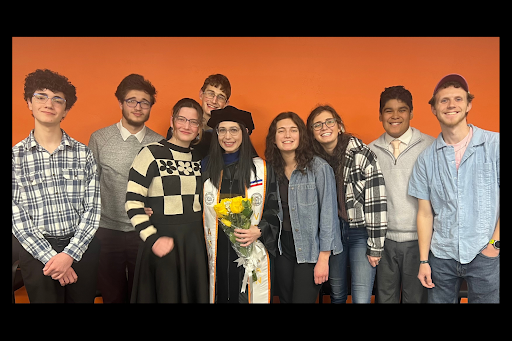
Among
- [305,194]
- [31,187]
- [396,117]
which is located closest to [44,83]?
[31,187]

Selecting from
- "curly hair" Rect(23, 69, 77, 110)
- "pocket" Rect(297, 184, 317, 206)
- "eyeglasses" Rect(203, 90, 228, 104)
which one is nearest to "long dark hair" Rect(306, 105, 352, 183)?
"pocket" Rect(297, 184, 317, 206)

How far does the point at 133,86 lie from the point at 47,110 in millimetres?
728

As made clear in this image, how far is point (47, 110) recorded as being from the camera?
2705 millimetres

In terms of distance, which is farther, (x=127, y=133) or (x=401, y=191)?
(x=127, y=133)

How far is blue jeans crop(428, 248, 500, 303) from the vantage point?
8.34 ft

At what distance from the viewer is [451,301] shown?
8.75 feet

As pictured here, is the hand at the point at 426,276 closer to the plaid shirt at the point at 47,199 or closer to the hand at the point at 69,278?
the plaid shirt at the point at 47,199

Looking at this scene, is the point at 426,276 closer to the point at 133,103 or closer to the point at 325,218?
the point at 325,218

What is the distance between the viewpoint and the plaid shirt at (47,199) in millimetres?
2623

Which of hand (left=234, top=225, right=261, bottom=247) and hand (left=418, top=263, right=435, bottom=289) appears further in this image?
hand (left=418, top=263, right=435, bottom=289)

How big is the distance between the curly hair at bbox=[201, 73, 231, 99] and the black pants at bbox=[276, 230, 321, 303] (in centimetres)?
146

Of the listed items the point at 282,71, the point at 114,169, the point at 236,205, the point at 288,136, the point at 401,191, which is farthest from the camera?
the point at 282,71

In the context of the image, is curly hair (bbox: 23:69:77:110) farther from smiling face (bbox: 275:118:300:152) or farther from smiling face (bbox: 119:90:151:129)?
smiling face (bbox: 275:118:300:152)
